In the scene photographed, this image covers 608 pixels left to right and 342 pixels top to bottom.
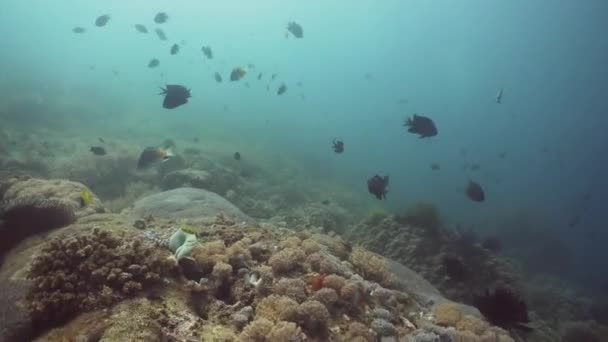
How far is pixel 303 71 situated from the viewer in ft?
628

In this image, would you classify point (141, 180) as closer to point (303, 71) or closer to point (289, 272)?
point (289, 272)

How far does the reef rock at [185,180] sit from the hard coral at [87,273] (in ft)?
41.3

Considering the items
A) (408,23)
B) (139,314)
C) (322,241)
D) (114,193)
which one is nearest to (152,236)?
(139,314)

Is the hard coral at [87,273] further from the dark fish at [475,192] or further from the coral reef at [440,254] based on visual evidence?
the coral reef at [440,254]

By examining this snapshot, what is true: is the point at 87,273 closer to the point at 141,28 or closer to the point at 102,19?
the point at 102,19

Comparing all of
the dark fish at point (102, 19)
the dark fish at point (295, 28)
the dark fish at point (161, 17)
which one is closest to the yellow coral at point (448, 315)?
the dark fish at point (295, 28)

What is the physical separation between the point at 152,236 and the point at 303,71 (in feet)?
632

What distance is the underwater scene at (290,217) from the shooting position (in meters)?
3.96

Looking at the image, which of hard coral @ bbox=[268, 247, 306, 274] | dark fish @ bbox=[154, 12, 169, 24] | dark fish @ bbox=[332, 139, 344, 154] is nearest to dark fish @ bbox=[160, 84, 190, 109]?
dark fish @ bbox=[332, 139, 344, 154]

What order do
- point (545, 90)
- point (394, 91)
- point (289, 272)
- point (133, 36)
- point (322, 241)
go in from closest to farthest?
point (289, 272)
point (322, 241)
point (545, 90)
point (394, 91)
point (133, 36)

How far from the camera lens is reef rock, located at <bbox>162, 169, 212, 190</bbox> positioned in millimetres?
16734

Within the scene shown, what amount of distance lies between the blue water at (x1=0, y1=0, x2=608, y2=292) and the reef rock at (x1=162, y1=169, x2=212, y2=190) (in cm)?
819

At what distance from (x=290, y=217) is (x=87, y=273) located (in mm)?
12113

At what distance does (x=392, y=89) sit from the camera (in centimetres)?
17300
